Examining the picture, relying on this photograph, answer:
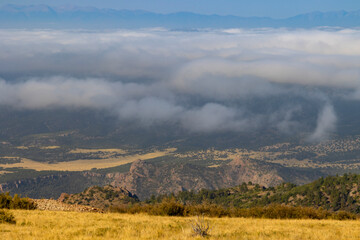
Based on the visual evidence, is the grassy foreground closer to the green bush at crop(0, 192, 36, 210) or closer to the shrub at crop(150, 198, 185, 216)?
the shrub at crop(150, 198, 185, 216)

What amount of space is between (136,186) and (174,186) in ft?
53.7

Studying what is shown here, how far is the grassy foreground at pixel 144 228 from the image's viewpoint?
89.5 ft

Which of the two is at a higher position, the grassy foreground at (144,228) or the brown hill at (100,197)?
the grassy foreground at (144,228)

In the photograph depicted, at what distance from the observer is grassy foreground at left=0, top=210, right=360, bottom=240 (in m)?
27.3

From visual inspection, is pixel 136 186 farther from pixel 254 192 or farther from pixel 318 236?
pixel 318 236

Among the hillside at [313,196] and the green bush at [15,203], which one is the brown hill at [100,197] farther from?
the green bush at [15,203]

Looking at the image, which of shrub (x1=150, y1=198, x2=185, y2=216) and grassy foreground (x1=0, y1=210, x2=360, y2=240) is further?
shrub (x1=150, y1=198, x2=185, y2=216)

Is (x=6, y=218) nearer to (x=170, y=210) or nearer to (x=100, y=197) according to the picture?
(x=170, y=210)

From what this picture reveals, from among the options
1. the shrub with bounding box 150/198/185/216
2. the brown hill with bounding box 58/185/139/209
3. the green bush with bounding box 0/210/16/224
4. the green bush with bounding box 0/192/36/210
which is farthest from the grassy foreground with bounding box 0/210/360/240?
the brown hill with bounding box 58/185/139/209

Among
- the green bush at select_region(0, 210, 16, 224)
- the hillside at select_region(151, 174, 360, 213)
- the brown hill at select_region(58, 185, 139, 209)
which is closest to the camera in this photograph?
the green bush at select_region(0, 210, 16, 224)

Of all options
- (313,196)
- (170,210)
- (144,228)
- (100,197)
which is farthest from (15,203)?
(313,196)

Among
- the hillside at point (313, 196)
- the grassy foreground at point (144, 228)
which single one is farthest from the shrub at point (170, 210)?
the hillside at point (313, 196)

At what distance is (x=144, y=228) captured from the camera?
98.5 feet

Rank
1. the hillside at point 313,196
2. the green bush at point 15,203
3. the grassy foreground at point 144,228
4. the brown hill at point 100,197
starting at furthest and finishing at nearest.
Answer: the brown hill at point 100,197
the hillside at point 313,196
the green bush at point 15,203
the grassy foreground at point 144,228
